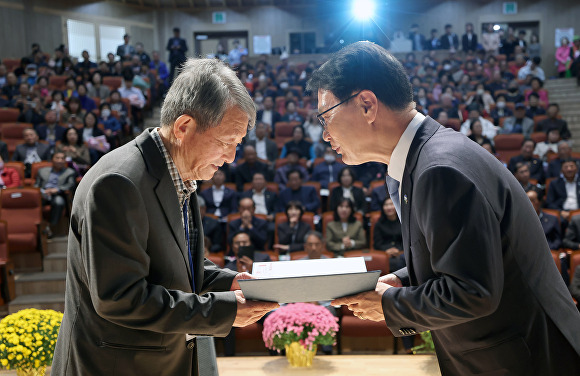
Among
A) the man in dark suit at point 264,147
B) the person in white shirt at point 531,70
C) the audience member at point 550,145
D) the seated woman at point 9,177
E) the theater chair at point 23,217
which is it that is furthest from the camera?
the person in white shirt at point 531,70

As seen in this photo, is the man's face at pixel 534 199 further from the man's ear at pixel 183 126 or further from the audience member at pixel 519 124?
the man's ear at pixel 183 126

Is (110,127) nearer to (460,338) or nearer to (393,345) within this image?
(393,345)

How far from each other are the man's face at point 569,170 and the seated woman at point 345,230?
285 centimetres

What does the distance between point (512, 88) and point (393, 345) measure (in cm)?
822

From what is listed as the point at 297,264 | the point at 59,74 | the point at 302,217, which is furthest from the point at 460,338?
the point at 59,74

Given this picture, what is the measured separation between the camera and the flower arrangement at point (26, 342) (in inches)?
122

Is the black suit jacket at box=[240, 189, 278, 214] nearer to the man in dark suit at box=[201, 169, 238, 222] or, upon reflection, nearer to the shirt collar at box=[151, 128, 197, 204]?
the man in dark suit at box=[201, 169, 238, 222]

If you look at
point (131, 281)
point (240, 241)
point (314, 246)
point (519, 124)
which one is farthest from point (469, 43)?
point (131, 281)

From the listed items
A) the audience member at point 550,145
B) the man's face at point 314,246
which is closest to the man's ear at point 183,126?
the man's face at point 314,246

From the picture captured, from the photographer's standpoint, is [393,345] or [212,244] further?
[212,244]

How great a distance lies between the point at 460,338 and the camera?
1434mm

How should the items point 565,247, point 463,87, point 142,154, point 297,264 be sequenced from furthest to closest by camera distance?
1. point 463,87
2. point 565,247
3. point 297,264
4. point 142,154

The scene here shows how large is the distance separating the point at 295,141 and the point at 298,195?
1.95 metres

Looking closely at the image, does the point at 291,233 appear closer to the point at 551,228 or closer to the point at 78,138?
the point at 551,228
